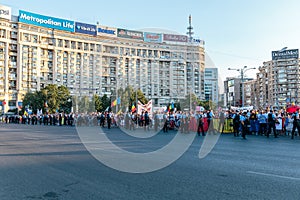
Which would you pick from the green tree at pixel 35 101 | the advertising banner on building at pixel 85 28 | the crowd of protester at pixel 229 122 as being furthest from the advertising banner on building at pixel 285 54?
the crowd of protester at pixel 229 122

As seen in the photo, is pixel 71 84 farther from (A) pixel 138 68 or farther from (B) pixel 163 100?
(B) pixel 163 100

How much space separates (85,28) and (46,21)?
14216 mm

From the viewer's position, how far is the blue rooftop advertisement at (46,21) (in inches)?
3868

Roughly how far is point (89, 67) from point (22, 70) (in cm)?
2462

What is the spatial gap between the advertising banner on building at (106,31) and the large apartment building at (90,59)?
357 millimetres

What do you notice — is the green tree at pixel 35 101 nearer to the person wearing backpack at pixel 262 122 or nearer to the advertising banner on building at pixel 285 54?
the person wearing backpack at pixel 262 122

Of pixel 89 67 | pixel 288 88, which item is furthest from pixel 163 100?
pixel 288 88

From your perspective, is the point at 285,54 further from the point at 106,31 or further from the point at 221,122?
the point at 221,122

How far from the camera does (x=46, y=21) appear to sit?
4072 inches

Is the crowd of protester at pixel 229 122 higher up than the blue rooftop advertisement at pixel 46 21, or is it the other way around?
the blue rooftop advertisement at pixel 46 21

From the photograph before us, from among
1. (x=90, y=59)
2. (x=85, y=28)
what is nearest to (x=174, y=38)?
(x=90, y=59)

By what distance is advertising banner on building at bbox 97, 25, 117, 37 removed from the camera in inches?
4619

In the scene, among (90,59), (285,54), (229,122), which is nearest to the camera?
(229,122)

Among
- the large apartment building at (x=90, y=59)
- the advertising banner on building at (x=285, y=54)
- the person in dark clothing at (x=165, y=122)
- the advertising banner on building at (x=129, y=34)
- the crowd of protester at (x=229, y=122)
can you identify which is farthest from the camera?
the advertising banner on building at (x=285, y=54)
